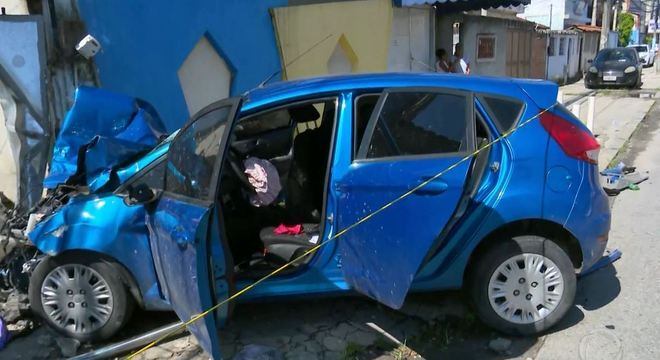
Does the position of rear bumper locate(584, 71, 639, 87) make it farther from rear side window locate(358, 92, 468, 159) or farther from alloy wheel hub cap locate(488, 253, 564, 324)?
rear side window locate(358, 92, 468, 159)

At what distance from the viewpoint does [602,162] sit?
8250 mm

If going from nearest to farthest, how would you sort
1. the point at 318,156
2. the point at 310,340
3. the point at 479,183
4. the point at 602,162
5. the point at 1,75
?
1. the point at 479,183
2. the point at 310,340
3. the point at 318,156
4. the point at 1,75
5. the point at 602,162

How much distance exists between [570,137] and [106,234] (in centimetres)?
289

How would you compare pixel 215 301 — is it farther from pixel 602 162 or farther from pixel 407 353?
pixel 602 162

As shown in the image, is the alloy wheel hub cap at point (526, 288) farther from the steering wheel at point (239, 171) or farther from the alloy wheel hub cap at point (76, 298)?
the alloy wheel hub cap at point (76, 298)

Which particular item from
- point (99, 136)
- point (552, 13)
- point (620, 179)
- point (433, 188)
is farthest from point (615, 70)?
point (99, 136)

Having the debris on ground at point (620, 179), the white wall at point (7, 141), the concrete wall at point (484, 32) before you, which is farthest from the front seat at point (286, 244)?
the concrete wall at point (484, 32)

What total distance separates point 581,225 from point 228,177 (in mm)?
2243

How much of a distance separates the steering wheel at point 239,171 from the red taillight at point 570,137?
1.88 metres

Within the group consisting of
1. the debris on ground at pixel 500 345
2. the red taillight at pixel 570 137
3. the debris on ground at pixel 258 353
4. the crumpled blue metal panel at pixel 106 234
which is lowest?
the debris on ground at pixel 500 345

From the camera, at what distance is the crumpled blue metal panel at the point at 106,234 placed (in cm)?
348

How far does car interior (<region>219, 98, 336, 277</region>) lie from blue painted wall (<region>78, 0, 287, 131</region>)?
2909 millimetres

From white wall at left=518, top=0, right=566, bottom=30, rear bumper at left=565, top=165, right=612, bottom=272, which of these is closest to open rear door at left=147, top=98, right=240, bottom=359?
rear bumper at left=565, top=165, right=612, bottom=272

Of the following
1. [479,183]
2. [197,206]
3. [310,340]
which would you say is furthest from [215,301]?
[479,183]
